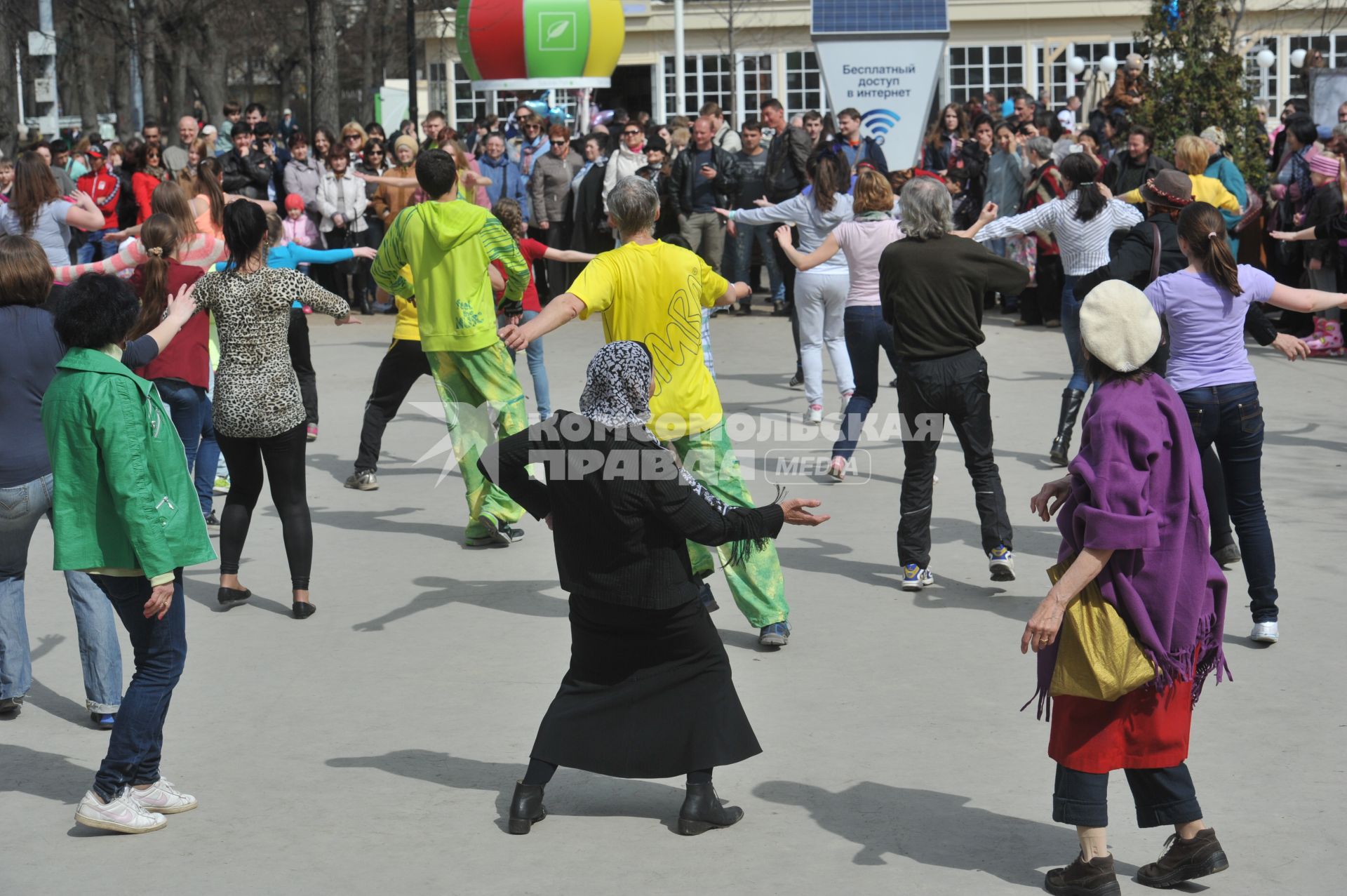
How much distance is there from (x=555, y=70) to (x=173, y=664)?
22168 mm

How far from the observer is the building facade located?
142ft

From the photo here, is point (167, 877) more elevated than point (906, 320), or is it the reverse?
point (906, 320)

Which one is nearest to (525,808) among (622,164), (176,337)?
(176,337)

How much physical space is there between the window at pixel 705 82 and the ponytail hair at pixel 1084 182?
36099 millimetres

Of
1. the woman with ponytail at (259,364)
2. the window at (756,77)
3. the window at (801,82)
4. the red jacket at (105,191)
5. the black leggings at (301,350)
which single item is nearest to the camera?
the woman with ponytail at (259,364)

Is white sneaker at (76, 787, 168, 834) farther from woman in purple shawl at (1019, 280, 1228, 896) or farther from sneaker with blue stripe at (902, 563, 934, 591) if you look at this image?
sneaker with blue stripe at (902, 563, 934, 591)

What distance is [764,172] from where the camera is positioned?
55.2 ft

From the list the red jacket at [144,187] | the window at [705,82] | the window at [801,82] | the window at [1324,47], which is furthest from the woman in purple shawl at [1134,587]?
the window at [705,82]

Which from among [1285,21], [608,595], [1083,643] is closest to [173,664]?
[608,595]

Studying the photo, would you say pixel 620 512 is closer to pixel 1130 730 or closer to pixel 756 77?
pixel 1130 730

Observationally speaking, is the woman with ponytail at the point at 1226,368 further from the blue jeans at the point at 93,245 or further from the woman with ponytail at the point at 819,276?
the blue jeans at the point at 93,245

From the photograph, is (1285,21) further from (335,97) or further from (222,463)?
(222,463)

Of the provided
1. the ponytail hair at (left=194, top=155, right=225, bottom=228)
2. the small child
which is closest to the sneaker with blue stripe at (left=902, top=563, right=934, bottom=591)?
the ponytail hair at (left=194, top=155, right=225, bottom=228)

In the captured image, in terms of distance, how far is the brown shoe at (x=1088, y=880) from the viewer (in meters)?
4.15
